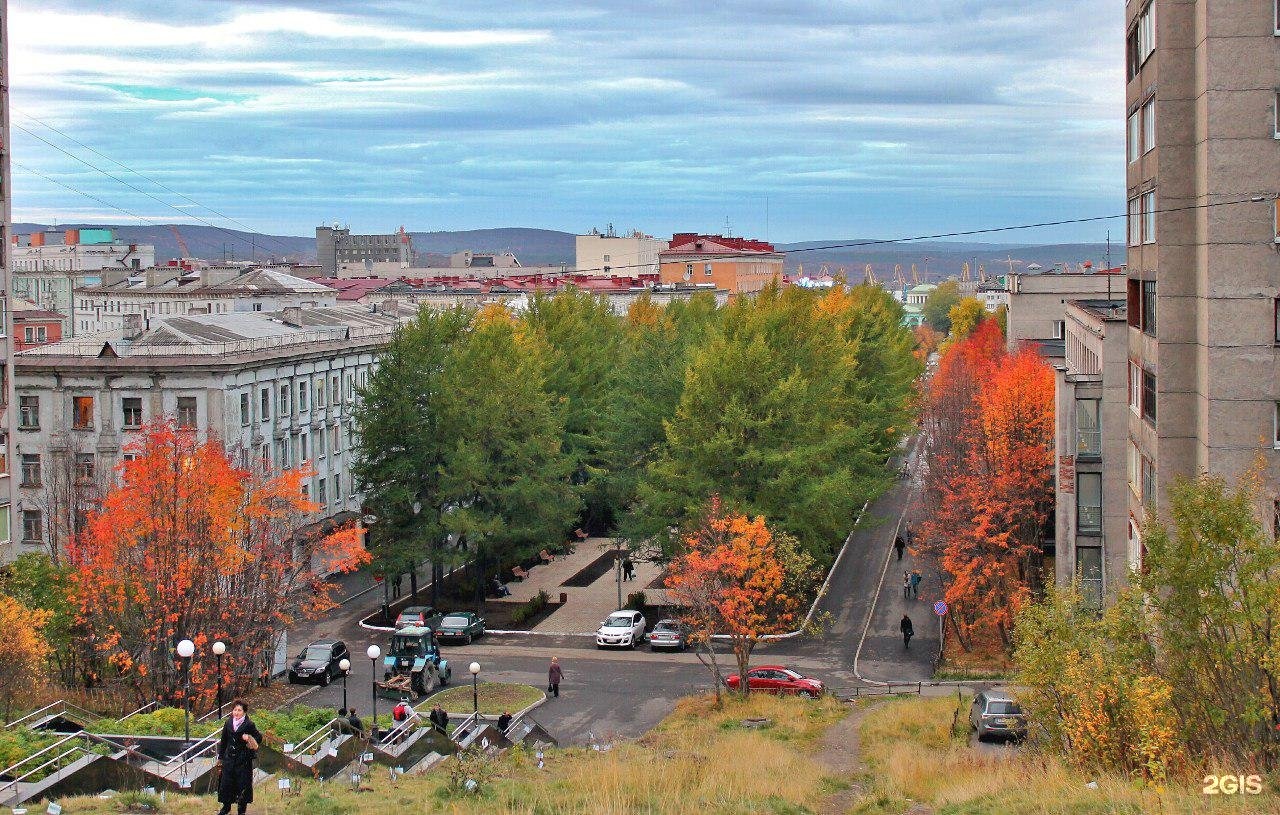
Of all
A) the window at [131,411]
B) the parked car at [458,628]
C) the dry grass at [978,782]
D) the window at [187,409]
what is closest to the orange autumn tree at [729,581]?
the dry grass at [978,782]

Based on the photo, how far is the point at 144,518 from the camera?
41688mm

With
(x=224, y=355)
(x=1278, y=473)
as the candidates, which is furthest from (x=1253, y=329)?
(x=224, y=355)

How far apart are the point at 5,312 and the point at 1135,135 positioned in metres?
36.4

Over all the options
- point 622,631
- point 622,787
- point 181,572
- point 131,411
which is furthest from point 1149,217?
point 131,411

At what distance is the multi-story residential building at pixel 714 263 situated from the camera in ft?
572

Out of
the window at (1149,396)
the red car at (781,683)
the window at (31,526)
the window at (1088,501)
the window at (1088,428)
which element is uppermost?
the window at (1149,396)

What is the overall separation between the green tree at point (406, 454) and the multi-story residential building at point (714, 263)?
110m

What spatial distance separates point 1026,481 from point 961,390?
19.6 metres

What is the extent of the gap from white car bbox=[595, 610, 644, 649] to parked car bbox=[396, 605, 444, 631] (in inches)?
247

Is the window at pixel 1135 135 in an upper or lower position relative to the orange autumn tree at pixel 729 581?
upper

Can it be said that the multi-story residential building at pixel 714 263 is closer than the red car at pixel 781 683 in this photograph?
No

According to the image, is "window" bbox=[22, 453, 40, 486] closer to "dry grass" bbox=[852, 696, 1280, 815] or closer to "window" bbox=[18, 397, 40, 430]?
"window" bbox=[18, 397, 40, 430]

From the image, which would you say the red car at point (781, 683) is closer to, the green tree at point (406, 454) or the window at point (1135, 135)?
the green tree at point (406, 454)

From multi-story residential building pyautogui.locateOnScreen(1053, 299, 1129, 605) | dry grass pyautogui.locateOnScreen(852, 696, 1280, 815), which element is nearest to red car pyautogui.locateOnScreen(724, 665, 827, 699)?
dry grass pyautogui.locateOnScreen(852, 696, 1280, 815)
